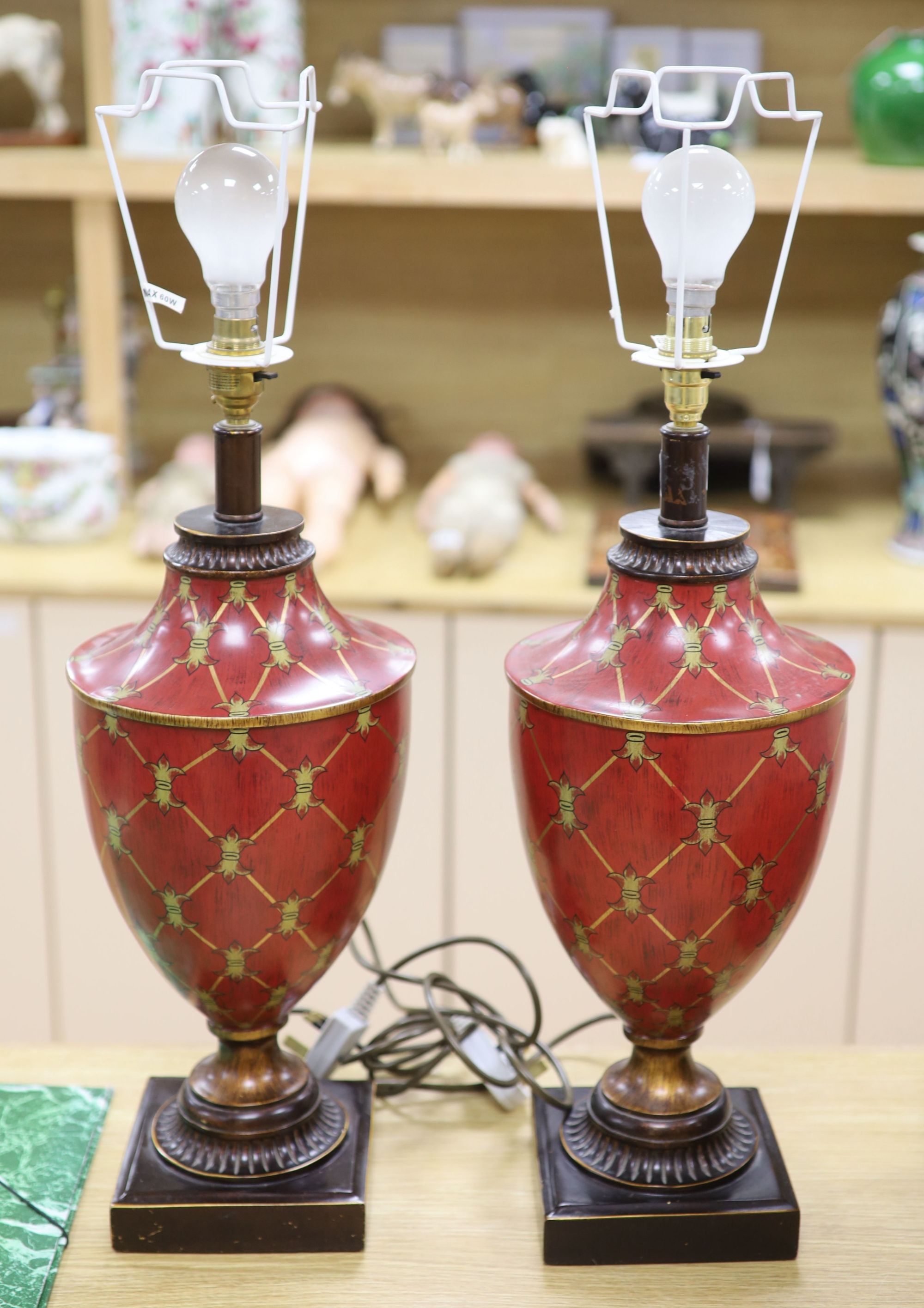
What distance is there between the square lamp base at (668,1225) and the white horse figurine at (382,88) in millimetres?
1599

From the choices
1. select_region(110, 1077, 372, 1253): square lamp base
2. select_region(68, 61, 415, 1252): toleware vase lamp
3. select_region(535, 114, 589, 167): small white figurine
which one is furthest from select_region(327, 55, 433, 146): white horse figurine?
select_region(110, 1077, 372, 1253): square lamp base

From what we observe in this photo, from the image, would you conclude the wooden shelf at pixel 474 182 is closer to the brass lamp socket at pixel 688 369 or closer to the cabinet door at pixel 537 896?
the cabinet door at pixel 537 896

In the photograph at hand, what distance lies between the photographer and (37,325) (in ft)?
7.89

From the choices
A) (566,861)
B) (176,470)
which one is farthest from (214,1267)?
(176,470)

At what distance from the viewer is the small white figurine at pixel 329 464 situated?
202 centimetres

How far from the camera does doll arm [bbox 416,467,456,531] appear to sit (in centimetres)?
204

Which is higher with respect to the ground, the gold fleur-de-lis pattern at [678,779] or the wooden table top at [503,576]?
the gold fleur-de-lis pattern at [678,779]

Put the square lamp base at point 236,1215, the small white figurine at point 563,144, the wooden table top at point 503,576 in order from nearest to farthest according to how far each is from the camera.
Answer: the square lamp base at point 236,1215, the wooden table top at point 503,576, the small white figurine at point 563,144

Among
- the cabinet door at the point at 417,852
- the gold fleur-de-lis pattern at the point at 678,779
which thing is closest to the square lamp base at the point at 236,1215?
the gold fleur-de-lis pattern at the point at 678,779

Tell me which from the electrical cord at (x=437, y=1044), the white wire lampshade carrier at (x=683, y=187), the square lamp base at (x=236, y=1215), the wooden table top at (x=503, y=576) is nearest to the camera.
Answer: the white wire lampshade carrier at (x=683, y=187)

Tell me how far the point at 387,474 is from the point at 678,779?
57.2 inches

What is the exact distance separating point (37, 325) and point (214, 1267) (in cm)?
188

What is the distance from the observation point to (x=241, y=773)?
30.7 inches

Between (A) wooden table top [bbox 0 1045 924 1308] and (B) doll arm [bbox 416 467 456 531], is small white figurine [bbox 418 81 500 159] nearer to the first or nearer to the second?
(B) doll arm [bbox 416 467 456 531]
